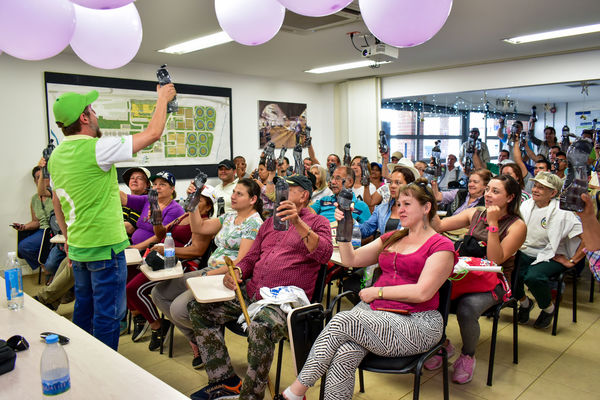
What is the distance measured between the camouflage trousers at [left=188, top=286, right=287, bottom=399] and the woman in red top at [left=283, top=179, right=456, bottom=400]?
0.31 meters

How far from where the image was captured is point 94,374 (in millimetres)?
1405

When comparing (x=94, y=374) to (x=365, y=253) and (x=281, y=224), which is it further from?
(x=365, y=253)

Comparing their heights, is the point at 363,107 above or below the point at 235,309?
above

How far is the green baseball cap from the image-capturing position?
221cm

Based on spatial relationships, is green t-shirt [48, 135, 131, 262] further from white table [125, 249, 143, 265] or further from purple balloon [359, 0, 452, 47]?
purple balloon [359, 0, 452, 47]

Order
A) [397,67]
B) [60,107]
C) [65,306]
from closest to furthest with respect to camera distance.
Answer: [60,107] → [65,306] → [397,67]

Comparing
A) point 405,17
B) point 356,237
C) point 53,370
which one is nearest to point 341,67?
point 356,237

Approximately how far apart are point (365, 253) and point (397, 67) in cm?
559

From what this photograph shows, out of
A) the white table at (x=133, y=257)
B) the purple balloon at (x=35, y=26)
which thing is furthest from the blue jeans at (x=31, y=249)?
the purple balloon at (x=35, y=26)

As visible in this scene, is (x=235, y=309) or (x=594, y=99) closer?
(x=235, y=309)

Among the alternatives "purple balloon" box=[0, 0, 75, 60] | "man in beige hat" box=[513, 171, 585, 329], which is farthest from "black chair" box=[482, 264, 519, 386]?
"purple balloon" box=[0, 0, 75, 60]

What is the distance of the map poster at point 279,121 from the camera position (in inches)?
322

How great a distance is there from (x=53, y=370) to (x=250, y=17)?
6.55 feet

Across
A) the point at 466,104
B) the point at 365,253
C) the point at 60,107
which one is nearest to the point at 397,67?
the point at 466,104
